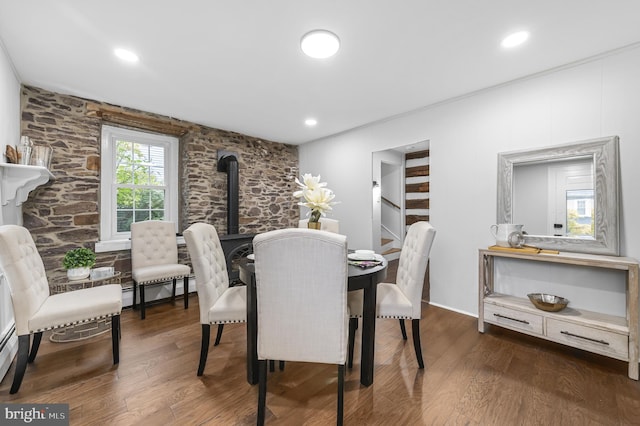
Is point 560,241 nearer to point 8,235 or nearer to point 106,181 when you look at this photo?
point 8,235

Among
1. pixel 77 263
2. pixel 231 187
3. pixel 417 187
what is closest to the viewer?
pixel 77 263

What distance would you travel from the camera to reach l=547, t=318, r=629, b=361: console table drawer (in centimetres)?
192

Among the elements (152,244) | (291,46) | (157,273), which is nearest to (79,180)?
(152,244)

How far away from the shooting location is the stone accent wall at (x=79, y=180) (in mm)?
2820

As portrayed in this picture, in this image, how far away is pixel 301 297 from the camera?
1.41 meters

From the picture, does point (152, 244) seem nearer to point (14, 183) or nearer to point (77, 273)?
point (77, 273)

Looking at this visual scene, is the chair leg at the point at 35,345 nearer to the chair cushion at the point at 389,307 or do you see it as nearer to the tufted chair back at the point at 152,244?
the tufted chair back at the point at 152,244

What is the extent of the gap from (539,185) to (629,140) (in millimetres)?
643

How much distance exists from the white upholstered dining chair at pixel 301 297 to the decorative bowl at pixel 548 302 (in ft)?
6.28

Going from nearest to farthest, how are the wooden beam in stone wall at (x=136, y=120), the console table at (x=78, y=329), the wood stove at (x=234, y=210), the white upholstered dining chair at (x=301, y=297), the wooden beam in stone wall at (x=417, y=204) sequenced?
the white upholstered dining chair at (x=301, y=297)
the console table at (x=78, y=329)
the wooden beam in stone wall at (x=136, y=120)
the wood stove at (x=234, y=210)
the wooden beam in stone wall at (x=417, y=204)

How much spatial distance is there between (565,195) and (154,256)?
14.5 feet

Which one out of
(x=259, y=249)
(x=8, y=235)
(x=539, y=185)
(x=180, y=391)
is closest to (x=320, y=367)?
(x=180, y=391)

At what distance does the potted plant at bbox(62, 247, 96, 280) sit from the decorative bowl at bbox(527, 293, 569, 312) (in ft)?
13.6

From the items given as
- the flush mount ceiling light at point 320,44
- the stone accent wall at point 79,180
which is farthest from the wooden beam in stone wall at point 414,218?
the flush mount ceiling light at point 320,44
